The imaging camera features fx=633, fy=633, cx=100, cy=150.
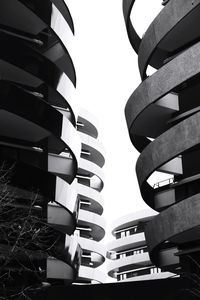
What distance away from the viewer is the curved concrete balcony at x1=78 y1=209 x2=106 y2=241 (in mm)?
66775

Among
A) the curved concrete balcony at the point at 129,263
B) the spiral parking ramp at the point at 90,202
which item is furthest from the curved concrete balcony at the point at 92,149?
the curved concrete balcony at the point at 129,263

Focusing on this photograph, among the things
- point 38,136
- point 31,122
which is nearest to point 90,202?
point 38,136

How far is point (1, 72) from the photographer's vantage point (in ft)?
103

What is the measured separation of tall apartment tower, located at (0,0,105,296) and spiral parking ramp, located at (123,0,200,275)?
156 inches

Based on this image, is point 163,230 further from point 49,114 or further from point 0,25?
point 0,25

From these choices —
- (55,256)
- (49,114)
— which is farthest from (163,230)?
(49,114)

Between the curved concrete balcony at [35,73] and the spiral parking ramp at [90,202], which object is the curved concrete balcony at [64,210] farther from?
the spiral parking ramp at [90,202]

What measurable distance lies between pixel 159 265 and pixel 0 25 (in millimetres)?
15805

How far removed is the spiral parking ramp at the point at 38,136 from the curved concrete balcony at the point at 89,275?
30.3 meters

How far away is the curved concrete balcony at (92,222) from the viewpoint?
66775mm

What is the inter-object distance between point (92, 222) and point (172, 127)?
38565mm

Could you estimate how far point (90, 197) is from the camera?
68.8 m

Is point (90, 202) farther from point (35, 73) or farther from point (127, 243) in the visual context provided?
point (35, 73)

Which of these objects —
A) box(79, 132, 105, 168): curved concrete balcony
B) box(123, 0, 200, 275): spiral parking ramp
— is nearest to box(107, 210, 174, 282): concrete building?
box(79, 132, 105, 168): curved concrete balcony
